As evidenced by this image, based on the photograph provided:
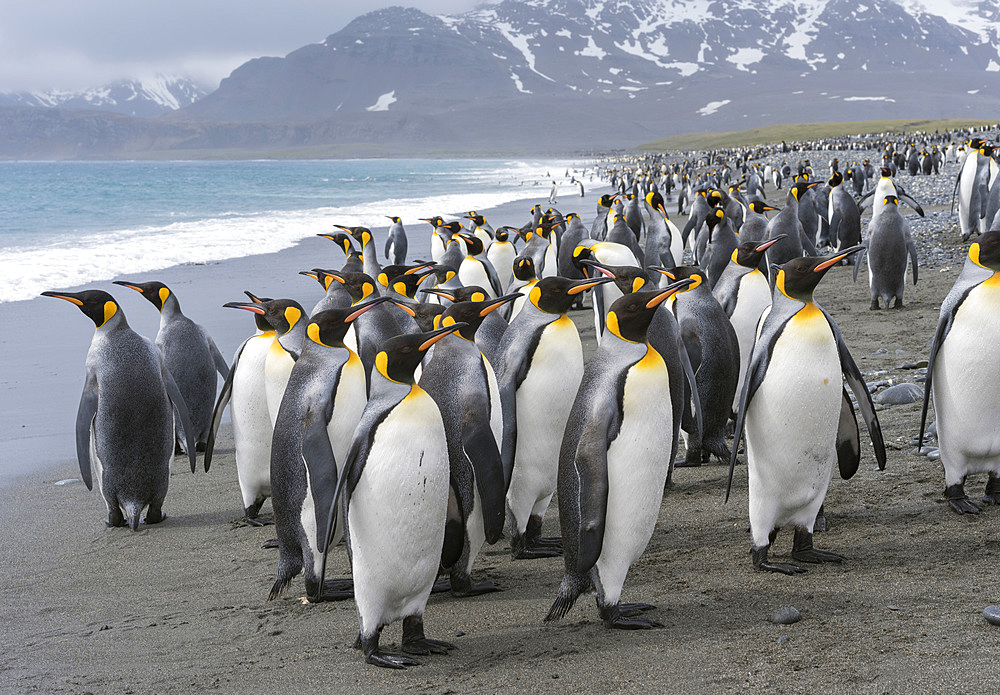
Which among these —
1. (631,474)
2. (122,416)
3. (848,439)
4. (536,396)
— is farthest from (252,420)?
(848,439)

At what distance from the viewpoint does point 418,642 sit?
314cm

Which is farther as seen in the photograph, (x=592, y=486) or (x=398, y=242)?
(x=398, y=242)

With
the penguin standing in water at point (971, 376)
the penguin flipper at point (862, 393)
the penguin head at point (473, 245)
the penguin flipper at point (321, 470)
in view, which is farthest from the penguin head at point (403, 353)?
the penguin head at point (473, 245)

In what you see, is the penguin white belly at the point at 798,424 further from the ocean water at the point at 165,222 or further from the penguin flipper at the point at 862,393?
the ocean water at the point at 165,222

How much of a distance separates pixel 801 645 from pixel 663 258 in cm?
790

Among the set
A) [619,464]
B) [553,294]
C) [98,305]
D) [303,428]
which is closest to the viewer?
[619,464]

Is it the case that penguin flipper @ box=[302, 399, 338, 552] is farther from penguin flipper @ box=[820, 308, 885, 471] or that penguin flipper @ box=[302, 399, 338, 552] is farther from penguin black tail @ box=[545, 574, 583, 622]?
penguin flipper @ box=[820, 308, 885, 471]

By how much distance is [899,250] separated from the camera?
862cm

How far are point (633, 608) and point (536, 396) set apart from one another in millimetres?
1087

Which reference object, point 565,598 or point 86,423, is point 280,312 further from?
point 565,598

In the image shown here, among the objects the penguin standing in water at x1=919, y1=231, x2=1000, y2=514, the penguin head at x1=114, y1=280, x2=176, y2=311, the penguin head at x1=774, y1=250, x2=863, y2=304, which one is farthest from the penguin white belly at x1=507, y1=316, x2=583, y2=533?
the penguin head at x1=114, y1=280, x2=176, y2=311

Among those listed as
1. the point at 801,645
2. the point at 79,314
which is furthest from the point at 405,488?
the point at 79,314

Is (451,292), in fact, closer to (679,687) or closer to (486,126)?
(679,687)

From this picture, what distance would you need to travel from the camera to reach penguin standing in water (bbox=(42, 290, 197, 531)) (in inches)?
188
